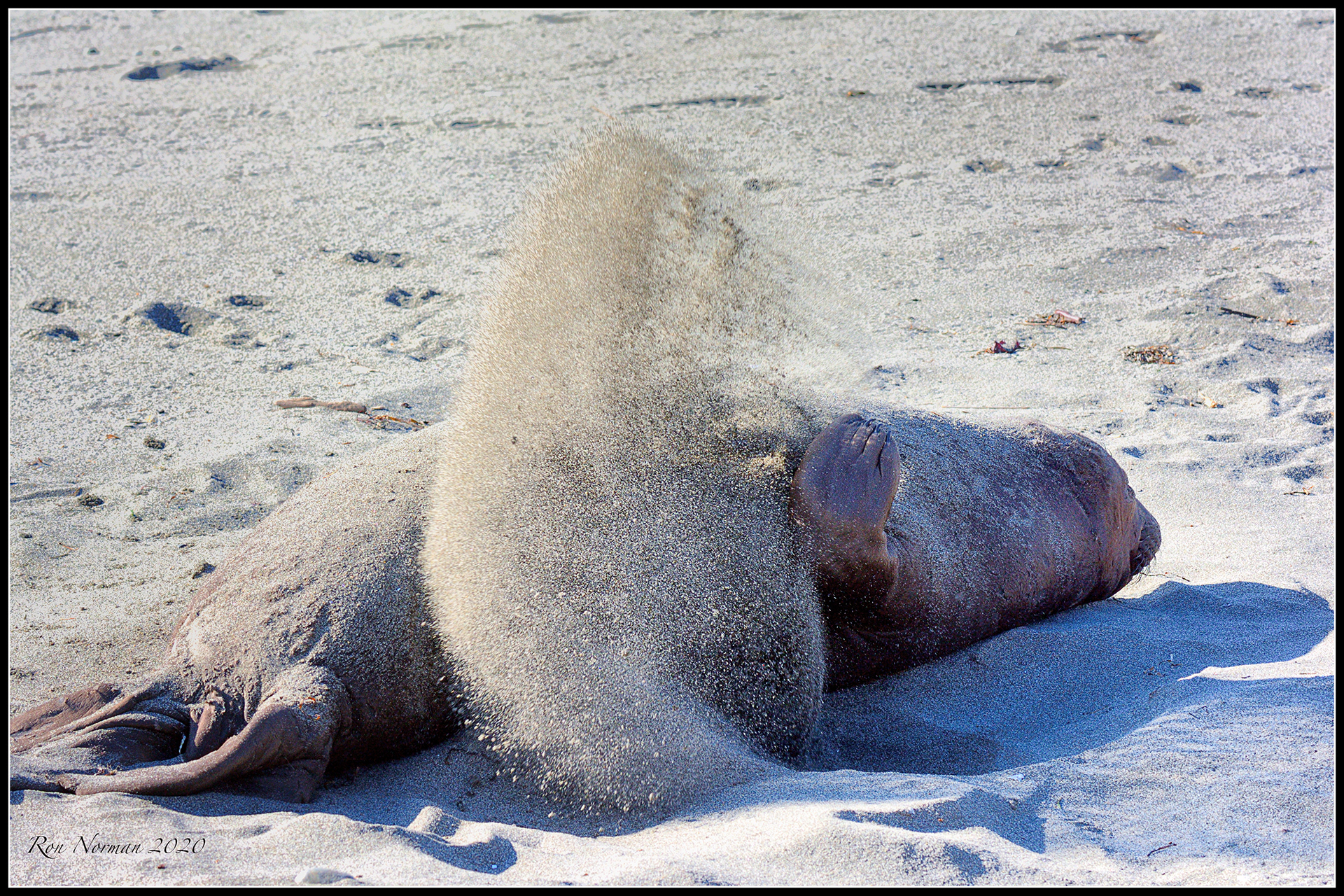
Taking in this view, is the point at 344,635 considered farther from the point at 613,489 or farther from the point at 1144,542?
the point at 1144,542

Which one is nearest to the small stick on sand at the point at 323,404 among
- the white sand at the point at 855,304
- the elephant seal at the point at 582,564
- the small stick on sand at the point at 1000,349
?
the white sand at the point at 855,304

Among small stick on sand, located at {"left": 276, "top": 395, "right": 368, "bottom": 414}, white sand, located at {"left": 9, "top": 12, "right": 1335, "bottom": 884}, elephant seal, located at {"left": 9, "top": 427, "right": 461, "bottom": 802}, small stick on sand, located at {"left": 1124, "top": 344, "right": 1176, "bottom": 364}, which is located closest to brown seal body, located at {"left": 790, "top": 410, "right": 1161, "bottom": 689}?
white sand, located at {"left": 9, "top": 12, "right": 1335, "bottom": 884}

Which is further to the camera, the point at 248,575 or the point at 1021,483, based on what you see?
the point at 1021,483

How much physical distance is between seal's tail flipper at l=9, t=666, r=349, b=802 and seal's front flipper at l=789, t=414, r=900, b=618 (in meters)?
1.24

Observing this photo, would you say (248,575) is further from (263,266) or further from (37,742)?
(263,266)

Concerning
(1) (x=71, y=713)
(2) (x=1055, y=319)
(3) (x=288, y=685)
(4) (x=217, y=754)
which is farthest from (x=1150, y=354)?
(1) (x=71, y=713)

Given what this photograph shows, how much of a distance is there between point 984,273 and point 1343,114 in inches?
143

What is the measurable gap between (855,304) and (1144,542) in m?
1.47

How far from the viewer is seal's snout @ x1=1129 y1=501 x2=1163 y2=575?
12.7 ft

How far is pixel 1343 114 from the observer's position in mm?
7672

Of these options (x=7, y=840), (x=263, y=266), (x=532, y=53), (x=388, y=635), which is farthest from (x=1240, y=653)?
(x=532, y=53)

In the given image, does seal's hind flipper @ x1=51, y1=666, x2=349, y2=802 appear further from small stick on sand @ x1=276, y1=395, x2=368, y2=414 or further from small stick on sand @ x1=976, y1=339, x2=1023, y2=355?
small stick on sand @ x1=976, y1=339, x2=1023, y2=355

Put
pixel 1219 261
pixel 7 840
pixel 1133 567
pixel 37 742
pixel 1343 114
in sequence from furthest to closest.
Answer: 1. pixel 1343 114
2. pixel 1219 261
3. pixel 1133 567
4. pixel 37 742
5. pixel 7 840

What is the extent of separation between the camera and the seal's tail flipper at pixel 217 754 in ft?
8.05
